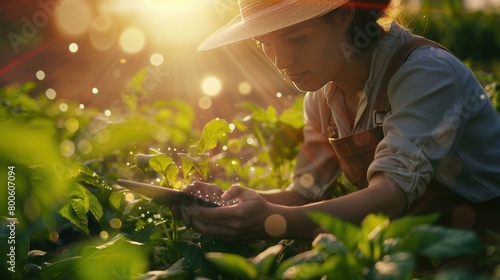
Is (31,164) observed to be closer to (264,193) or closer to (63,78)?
(264,193)

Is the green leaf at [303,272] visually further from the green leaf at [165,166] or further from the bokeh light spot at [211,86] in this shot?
the bokeh light spot at [211,86]

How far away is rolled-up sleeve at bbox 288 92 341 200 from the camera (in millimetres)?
2365

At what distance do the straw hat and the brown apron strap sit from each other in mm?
256

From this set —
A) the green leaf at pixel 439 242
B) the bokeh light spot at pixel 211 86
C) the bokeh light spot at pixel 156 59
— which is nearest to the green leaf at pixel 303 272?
the green leaf at pixel 439 242

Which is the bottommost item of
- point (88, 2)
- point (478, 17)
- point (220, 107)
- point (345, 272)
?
point (478, 17)

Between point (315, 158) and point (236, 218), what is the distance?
96 centimetres

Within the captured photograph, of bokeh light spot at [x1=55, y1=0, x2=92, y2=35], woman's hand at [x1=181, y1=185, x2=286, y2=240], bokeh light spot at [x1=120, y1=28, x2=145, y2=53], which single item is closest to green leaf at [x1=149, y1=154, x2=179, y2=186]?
woman's hand at [x1=181, y1=185, x2=286, y2=240]

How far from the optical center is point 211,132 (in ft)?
5.54

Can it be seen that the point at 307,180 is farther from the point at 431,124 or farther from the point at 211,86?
the point at 211,86

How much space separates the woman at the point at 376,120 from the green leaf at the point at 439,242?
0.75 m

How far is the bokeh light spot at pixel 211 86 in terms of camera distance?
658 centimetres

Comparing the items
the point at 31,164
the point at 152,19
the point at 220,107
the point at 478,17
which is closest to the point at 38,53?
the point at 152,19

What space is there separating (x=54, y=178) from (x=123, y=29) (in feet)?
21.7

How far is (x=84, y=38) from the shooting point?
7.80 meters
